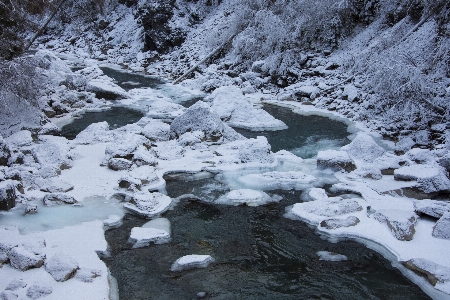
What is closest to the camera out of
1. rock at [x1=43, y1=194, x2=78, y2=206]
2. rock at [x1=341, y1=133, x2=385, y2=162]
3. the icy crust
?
rock at [x1=43, y1=194, x2=78, y2=206]

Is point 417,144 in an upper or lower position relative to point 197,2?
lower

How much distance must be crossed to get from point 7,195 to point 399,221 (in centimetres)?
614

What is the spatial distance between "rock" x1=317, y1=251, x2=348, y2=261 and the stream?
0.08 metres

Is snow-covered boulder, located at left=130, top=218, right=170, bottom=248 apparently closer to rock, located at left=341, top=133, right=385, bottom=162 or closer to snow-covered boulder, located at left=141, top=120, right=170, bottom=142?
snow-covered boulder, located at left=141, top=120, right=170, bottom=142

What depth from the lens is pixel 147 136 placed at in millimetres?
10617

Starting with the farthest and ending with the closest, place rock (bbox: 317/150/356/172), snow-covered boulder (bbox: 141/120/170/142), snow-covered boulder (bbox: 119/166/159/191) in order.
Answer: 1. snow-covered boulder (bbox: 141/120/170/142)
2. rock (bbox: 317/150/356/172)
3. snow-covered boulder (bbox: 119/166/159/191)

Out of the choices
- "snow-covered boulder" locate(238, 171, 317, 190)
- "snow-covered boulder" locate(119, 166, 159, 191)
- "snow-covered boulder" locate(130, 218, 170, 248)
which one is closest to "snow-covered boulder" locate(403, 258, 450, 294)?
"snow-covered boulder" locate(238, 171, 317, 190)

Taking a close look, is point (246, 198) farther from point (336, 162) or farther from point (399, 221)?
point (399, 221)

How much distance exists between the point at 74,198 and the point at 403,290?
210 inches

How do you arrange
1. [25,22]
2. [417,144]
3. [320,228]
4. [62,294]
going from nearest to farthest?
[62,294] < [320,228] < [417,144] < [25,22]

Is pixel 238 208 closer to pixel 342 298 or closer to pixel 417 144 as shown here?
pixel 342 298

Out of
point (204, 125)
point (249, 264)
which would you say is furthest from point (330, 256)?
point (204, 125)

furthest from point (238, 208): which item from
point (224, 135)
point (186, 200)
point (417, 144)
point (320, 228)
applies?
point (417, 144)

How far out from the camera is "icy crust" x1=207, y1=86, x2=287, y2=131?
12391 millimetres
